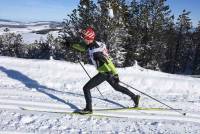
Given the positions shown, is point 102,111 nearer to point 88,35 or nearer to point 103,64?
point 103,64

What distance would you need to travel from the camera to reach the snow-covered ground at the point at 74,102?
8.18 m

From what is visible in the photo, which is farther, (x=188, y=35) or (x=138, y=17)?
(x=188, y=35)

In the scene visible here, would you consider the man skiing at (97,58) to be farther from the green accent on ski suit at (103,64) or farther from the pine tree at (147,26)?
the pine tree at (147,26)

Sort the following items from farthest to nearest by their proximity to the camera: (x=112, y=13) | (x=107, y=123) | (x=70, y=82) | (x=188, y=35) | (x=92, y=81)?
(x=188, y=35) < (x=112, y=13) < (x=70, y=82) < (x=92, y=81) < (x=107, y=123)

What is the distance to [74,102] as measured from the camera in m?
10.7

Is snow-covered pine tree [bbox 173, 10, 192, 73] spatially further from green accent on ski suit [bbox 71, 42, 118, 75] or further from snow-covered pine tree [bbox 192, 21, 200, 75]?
green accent on ski suit [bbox 71, 42, 118, 75]

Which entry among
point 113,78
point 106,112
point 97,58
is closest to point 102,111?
point 106,112

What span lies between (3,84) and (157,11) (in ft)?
106

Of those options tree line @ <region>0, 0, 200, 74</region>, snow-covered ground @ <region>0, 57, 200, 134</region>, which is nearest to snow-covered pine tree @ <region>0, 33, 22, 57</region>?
tree line @ <region>0, 0, 200, 74</region>

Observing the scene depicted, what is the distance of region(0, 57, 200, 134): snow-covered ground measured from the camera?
26.9ft

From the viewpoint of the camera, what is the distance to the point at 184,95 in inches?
547

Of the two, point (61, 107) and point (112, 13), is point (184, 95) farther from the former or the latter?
point (112, 13)

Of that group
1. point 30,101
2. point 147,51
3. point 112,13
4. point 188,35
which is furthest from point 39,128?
point 188,35

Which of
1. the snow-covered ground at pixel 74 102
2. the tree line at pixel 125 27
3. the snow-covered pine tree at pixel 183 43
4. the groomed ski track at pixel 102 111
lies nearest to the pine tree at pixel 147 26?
the tree line at pixel 125 27
